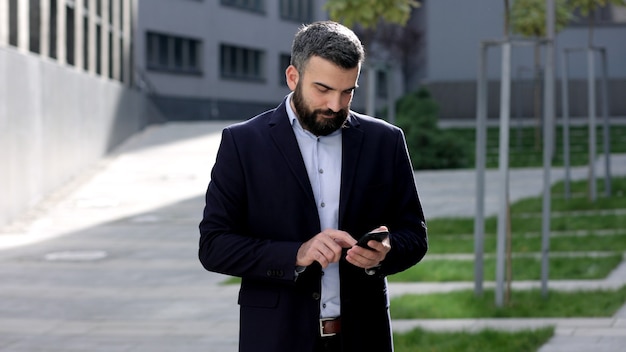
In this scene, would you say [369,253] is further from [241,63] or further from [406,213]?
[241,63]

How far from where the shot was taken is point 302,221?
3.94m

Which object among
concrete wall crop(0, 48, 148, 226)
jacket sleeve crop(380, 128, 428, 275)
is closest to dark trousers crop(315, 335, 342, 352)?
jacket sleeve crop(380, 128, 428, 275)

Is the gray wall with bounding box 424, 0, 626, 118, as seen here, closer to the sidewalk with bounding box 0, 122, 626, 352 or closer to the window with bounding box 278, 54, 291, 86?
the window with bounding box 278, 54, 291, 86

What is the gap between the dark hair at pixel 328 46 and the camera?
3.74m

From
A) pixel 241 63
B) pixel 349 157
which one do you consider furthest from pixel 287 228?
pixel 241 63

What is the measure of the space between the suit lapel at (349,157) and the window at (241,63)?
49945 mm

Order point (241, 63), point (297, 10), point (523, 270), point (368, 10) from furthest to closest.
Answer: point (297, 10) < point (241, 63) < point (368, 10) < point (523, 270)

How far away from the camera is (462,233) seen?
16391 millimetres

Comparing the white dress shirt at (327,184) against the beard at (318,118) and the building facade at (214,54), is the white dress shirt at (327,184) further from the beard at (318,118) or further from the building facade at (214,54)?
the building facade at (214,54)

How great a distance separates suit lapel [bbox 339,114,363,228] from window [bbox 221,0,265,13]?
49354mm

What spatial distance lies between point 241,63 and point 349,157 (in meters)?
52.1

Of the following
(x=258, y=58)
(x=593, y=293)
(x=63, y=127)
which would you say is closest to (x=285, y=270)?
(x=593, y=293)

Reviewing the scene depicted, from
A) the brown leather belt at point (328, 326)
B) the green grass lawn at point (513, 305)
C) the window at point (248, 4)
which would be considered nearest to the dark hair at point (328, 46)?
the brown leather belt at point (328, 326)

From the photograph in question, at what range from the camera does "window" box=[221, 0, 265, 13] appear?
53.5m
